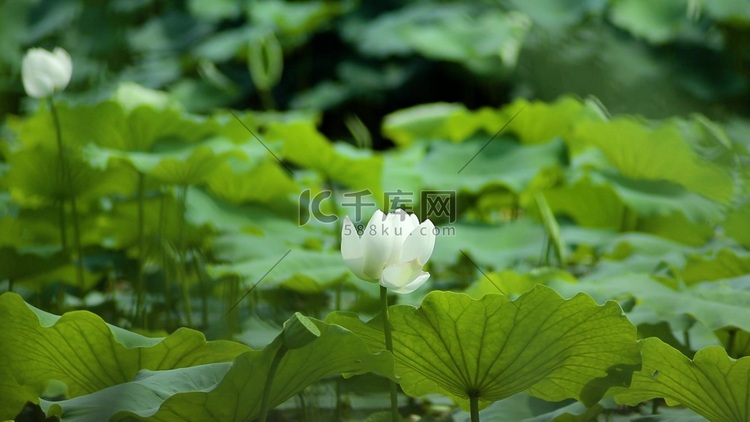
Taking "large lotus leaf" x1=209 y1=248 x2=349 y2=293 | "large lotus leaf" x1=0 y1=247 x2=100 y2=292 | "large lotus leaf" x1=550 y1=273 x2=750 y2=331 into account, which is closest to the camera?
"large lotus leaf" x1=550 y1=273 x2=750 y2=331

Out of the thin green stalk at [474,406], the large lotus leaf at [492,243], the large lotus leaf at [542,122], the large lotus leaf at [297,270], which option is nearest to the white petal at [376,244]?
the thin green stalk at [474,406]

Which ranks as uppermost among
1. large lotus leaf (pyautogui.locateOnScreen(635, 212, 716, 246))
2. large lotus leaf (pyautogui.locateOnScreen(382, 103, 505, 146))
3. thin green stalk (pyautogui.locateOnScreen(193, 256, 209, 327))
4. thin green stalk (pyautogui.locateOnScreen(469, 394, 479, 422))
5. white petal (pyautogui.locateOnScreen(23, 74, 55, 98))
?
white petal (pyautogui.locateOnScreen(23, 74, 55, 98))

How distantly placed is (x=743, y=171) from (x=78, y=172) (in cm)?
100

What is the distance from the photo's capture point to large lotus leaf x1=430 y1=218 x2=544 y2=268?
118 centimetres

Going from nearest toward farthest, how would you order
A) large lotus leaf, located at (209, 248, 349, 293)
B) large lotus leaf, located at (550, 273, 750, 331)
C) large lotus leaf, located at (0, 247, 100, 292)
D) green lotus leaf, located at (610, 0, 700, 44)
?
large lotus leaf, located at (550, 273, 750, 331)
large lotus leaf, located at (209, 248, 349, 293)
large lotus leaf, located at (0, 247, 100, 292)
green lotus leaf, located at (610, 0, 700, 44)

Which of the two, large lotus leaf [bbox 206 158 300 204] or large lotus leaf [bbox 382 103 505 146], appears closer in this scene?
large lotus leaf [bbox 206 158 300 204]

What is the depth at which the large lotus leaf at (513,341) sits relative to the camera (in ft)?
2.03

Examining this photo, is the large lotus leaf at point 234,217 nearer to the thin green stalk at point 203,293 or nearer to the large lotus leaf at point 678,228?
the thin green stalk at point 203,293

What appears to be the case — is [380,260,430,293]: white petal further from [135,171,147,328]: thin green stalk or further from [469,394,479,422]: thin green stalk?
[135,171,147,328]: thin green stalk

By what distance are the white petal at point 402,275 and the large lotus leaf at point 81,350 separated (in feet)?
0.47

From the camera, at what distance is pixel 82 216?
1164 mm

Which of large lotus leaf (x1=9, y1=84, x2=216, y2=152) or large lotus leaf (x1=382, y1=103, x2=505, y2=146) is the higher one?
large lotus leaf (x1=9, y1=84, x2=216, y2=152)

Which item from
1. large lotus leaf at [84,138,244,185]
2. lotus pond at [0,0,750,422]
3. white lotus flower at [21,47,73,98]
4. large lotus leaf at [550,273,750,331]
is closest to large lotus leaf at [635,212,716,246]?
lotus pond at [0,0,750,422]

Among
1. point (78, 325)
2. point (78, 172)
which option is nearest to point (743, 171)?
point (78, 172)
